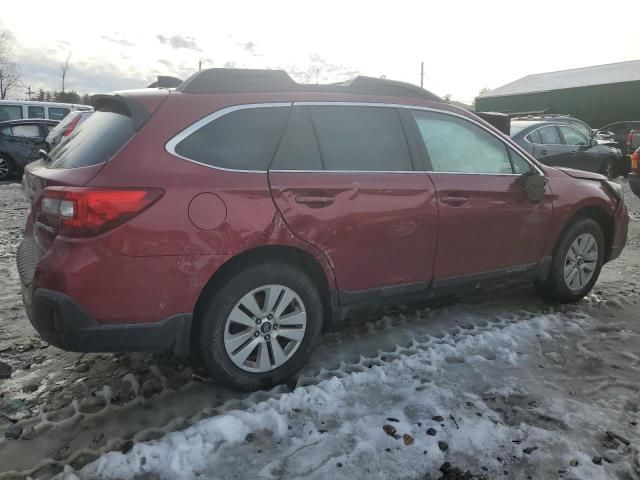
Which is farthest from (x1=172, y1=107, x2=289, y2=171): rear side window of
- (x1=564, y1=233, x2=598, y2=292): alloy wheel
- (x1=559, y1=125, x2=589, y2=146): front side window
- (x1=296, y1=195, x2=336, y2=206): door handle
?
(x1=559, y1=125, x2=589, y2=146): front side window

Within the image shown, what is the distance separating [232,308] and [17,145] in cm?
1162

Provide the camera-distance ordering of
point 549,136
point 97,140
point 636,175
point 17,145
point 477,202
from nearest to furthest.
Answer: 1. point 97,140
2. point 477,202
3. point 636,175
4. point 549,136
5. point 17,145

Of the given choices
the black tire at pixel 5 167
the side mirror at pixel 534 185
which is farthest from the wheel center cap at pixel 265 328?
the black tire at pixel 5 167

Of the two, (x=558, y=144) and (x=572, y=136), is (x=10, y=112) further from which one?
(x=572, y=136)

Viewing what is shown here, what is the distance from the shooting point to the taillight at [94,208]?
2.38 m

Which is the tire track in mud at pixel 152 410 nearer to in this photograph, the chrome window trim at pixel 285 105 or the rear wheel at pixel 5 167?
the chrome window trim at pixel 285 105

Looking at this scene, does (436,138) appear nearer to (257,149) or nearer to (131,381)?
(257,149)

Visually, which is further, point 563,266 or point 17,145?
point 17,145

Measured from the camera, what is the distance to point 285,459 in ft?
7.72

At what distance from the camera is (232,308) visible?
8.94 feet

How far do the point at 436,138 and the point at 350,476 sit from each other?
2.33 metres

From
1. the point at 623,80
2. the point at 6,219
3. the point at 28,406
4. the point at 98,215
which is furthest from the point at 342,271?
the point at 623,80

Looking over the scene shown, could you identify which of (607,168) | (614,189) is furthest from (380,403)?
(607,168)

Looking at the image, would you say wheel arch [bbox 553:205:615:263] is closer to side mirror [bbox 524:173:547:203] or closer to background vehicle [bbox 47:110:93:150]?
side mirror [bbox 524:173:547:203]
